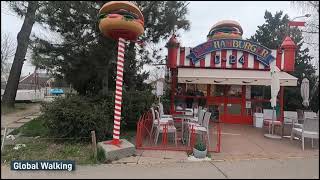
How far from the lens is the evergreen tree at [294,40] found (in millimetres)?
21062

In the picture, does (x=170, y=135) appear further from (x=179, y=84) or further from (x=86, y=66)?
(x=179, y=84)

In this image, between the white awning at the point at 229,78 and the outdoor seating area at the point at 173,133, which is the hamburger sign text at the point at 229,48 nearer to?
the white awning at the point at 229,78

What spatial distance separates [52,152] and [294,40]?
64.1ft

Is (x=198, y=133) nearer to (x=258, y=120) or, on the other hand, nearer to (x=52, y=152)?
(x=52, y=152)

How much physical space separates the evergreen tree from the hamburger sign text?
12.6 ft

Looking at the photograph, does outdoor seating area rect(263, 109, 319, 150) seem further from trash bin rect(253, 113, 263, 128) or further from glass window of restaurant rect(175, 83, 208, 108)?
glass window of restaurant rect(175, 83, 208, 108)

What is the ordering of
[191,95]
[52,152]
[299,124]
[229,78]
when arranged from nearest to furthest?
1. [52,152]
2. [299,124]
3. [229,78]
4. [191,95]

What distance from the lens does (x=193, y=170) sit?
7566 millimetres

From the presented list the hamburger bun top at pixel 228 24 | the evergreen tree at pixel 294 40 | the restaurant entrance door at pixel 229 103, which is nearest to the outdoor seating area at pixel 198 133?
the restaurant entrance door at pixel 229 103

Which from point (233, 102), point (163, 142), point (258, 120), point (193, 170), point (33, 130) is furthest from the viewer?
point (233, 102)

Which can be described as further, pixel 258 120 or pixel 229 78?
pixel 258 120

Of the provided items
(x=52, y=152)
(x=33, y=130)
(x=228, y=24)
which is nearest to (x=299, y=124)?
(x=228, y=24)

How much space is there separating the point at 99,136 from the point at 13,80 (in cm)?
1508

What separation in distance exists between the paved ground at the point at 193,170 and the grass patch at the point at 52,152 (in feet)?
2.62
